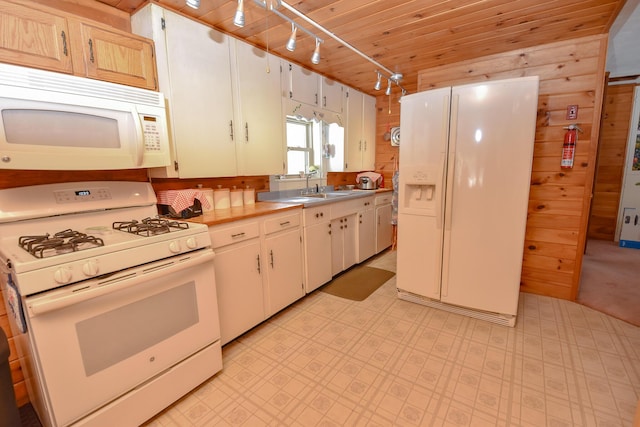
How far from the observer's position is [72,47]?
56.4 inches

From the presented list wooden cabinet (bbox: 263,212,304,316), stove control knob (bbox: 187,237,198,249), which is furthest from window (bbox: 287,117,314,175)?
stove control knob (bbox: 187,237,198,249)

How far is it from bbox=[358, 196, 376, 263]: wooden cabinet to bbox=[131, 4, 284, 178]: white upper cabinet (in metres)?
1.27

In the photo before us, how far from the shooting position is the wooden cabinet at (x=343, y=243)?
9.68 ft

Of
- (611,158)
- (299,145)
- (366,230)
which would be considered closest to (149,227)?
(299,145)

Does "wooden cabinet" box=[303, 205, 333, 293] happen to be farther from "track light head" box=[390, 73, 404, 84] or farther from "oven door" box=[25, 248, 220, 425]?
"track light head" box=[390, 73, 404, 84]

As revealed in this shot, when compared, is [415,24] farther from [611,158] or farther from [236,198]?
[611,158]

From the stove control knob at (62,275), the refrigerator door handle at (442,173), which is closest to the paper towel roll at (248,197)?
the stove control knob at (62,275)

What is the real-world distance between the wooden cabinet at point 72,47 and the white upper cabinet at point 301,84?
Answer: 46.8 inches

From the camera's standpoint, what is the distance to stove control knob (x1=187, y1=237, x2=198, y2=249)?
1495mm

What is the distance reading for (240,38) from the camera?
2.23 metres

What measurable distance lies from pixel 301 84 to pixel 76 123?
6.28 ft

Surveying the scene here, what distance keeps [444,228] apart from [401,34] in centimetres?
156

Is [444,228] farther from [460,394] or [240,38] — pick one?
[240,38]

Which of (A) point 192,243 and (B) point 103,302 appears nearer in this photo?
(B) point 103,302
